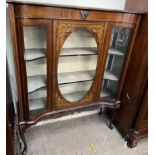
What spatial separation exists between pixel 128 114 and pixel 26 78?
1141 mm

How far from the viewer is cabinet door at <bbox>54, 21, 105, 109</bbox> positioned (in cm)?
127

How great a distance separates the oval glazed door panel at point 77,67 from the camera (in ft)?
4.60

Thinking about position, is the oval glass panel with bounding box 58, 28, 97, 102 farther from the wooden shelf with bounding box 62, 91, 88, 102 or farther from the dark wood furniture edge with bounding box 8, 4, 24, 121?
the dark wood furniture edge with bounding box 8, 4, 24, 121

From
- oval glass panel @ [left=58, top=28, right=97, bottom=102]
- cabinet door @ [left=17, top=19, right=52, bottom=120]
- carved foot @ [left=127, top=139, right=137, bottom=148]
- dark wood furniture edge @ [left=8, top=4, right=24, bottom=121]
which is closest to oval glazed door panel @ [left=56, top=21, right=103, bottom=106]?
oval glass panel @ [left=58, top=28, right=97, bottom=102]

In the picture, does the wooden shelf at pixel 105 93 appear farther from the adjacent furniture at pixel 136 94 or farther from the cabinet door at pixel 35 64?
the cabinet door at pixel 35 64

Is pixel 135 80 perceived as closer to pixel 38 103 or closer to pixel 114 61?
pixel 114 61

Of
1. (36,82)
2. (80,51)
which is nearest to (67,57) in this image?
(80,51)

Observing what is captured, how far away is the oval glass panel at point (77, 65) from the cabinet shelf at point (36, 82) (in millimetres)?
153

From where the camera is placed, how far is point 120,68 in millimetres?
1666

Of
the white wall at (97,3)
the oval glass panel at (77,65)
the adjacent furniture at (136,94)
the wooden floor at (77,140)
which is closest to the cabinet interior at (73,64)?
the oval glass panel at (77,65)

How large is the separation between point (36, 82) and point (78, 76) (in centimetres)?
42

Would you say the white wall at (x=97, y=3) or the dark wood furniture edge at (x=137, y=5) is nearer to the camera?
the dark wood furniture edge at (x=137, y=5)
